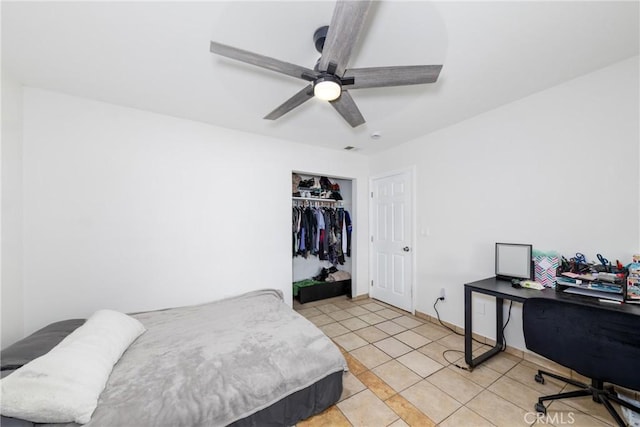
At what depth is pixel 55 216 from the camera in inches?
80.7

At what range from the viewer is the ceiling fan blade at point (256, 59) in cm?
120

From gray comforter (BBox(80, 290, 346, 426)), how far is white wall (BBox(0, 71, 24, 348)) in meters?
0.81

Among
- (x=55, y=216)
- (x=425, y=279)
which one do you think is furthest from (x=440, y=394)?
(x=55, y=216)

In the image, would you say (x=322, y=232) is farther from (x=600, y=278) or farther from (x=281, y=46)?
(x=600, y=278)

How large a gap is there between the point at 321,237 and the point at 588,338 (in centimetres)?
298

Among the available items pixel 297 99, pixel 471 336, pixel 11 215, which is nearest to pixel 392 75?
pixel 297 99

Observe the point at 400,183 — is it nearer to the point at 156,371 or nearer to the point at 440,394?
the point at 440,394

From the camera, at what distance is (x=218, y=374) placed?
1.37 metres

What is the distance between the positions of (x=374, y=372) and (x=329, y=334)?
788mm

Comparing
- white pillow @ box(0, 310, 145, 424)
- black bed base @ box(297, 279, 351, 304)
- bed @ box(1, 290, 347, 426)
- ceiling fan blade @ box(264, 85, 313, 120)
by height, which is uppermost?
ceiling fan blade @ box(264, 85, 313, 120)

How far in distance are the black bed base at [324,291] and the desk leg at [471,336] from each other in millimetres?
2120

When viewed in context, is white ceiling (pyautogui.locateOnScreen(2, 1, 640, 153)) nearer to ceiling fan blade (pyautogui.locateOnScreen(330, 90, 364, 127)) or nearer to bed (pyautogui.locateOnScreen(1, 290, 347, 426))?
ceiling fan blade (pyautogui.locateOnScreen(330, 90, 364, 127))

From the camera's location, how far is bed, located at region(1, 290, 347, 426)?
116cm

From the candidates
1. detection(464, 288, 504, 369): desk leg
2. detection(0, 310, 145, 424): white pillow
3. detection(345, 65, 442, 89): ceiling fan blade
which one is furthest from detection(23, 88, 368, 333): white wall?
detection(464, 288, 504, 369): desk leg
